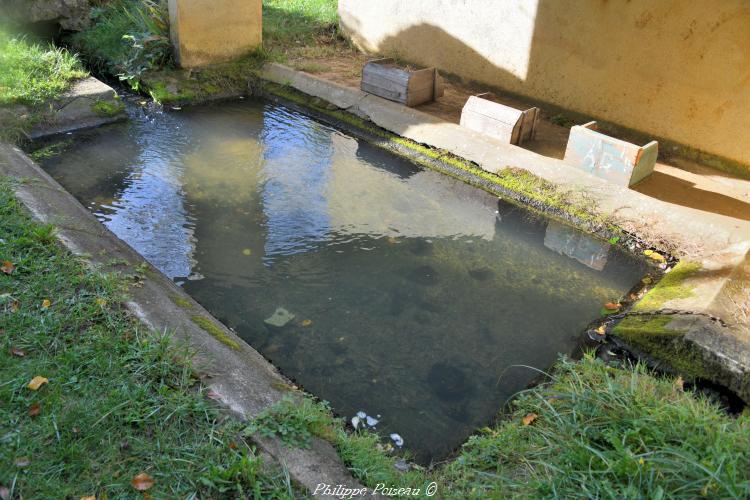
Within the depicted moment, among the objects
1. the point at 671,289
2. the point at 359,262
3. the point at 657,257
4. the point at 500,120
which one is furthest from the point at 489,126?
the point at 671,289

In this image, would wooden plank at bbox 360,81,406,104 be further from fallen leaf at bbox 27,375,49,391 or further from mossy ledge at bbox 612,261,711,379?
fallen leaf at bbox 27,375,49,391

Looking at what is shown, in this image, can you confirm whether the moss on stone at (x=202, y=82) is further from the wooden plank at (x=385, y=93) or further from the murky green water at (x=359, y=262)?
the wooden plank at (x=385, y=93)

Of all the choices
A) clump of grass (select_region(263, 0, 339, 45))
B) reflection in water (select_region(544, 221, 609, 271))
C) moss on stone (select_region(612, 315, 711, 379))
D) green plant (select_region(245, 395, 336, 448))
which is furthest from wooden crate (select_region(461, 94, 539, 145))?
green plant (select_region(245, 395, 336, 448))

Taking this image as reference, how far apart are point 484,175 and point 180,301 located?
12.4ft

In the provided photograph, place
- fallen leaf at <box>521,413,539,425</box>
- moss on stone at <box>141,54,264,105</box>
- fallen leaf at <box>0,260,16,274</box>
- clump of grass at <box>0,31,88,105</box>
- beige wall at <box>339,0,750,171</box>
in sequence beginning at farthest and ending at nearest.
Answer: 1. moss on stone at <box>141,54,264,105</box>
2. clump of grass at <box>0,31,88,105</box>
3. beige wall at <box>339,0,750,171</box>
4. fallen leaf at <box>0,260,16,274</box>
5. fallen leaf at <box>521,413,539,425</box>

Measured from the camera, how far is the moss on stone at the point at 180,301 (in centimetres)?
374

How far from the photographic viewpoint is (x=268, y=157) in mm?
6695

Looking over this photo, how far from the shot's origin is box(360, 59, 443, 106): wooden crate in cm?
752

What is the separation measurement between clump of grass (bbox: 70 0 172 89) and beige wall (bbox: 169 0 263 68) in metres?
0.26

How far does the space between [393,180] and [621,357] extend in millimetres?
3278

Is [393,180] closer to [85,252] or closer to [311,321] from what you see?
[311,321]

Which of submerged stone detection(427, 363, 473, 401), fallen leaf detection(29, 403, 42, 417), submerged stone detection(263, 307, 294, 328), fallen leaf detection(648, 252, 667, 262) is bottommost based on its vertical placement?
submerged stone detection(427, 363, 473, 401)

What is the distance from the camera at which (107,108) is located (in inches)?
283

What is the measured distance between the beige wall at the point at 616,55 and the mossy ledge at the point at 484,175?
219 centimetres
